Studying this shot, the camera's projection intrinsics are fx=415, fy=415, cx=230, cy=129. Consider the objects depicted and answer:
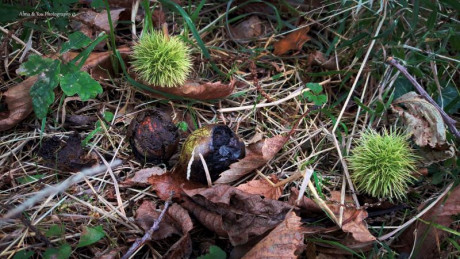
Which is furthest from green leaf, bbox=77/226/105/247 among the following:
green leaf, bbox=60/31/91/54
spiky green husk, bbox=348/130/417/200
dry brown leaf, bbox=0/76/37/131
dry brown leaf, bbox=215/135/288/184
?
spiky green husk, bbox=348/130/417/200

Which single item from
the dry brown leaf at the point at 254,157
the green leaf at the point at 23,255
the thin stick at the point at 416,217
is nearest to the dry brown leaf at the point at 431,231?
the thin stick at the point at 416,217

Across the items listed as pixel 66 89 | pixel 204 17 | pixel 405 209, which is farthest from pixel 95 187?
pixel 405 209

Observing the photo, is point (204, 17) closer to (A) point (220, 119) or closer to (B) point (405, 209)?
(A) point (220, 119)

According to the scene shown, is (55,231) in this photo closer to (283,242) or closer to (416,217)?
(283,242)

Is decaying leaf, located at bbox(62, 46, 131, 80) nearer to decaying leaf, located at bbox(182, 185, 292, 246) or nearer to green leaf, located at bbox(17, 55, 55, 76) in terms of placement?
green leaf, located at bbox(17, 55, 55, 76)

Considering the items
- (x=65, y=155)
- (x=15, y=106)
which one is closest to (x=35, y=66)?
(x=15, y=106)
